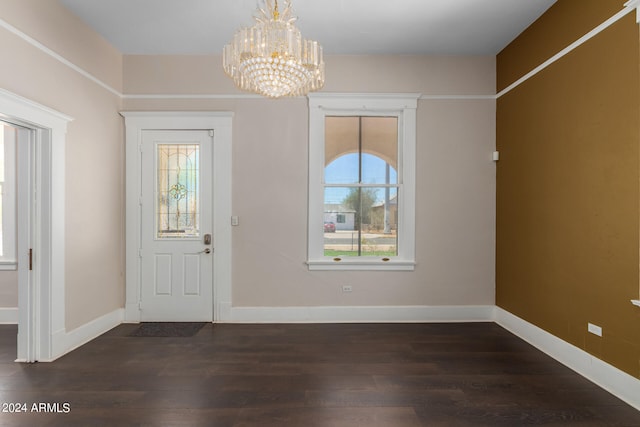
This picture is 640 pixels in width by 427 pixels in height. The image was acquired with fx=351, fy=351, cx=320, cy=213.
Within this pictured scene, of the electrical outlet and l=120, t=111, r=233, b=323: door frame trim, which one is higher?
l=120, t=111, r=233, b=323: door frame trim

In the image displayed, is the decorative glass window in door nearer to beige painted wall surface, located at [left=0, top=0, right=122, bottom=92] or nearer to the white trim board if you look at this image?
beige painted wall surface, located at [left=0, top=0, right=122, bottom=92]

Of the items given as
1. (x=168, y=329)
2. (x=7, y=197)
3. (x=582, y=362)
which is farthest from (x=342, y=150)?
(x=7, y=197)

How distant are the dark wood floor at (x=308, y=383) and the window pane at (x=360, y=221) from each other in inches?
42.6

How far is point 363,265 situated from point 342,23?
2716 millimetres

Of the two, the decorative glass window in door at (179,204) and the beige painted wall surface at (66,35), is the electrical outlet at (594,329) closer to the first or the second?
the decorative glass window in door at (179,204)

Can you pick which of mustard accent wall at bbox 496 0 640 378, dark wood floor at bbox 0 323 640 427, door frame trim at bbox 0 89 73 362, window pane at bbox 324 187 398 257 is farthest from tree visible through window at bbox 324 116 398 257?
door frame trim at bbox 0 89 73 362

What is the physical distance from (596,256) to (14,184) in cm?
607

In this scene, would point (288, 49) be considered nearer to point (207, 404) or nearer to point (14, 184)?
point (207, 404)

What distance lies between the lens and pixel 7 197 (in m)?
4.19

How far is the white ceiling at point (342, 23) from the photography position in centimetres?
332

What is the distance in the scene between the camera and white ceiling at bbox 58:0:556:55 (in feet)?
10.9

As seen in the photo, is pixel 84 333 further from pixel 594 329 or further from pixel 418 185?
pixel 594 329

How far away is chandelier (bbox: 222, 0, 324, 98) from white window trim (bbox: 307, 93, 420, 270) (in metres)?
1.77

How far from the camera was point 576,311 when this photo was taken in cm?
301
